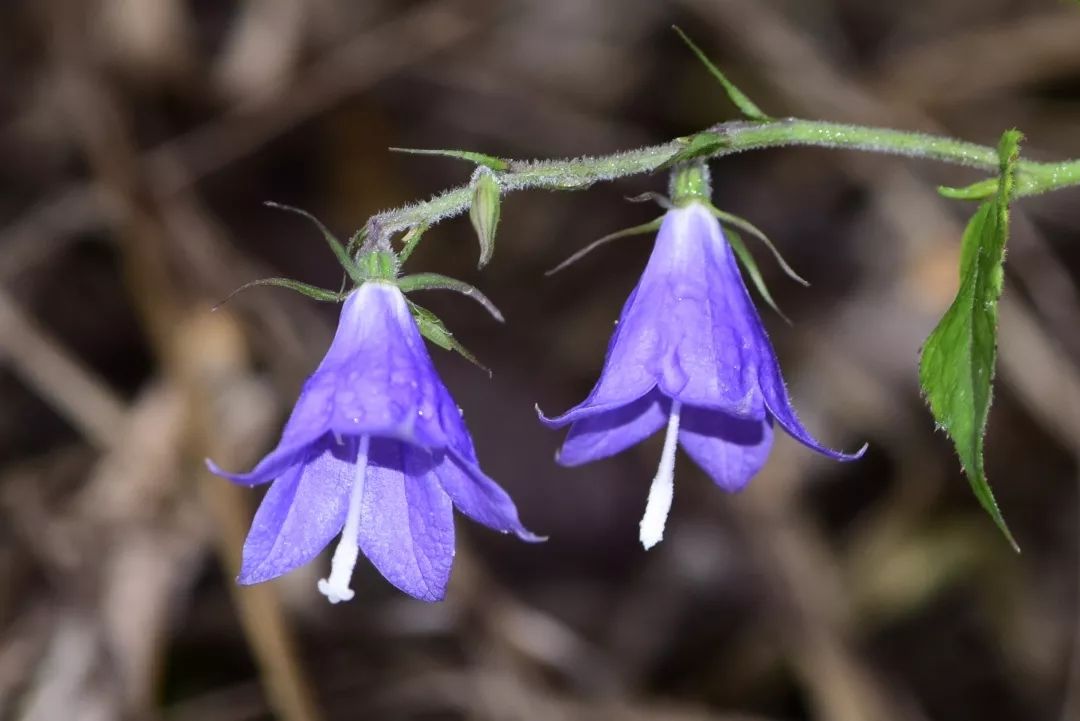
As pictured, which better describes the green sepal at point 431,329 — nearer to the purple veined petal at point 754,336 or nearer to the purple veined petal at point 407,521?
the purple veined petal at point 407,521

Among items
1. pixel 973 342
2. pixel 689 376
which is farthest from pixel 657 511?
pixel 973 342

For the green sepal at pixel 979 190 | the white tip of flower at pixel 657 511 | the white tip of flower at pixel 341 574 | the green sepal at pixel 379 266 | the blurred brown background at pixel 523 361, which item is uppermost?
the blurred brown background at pixel 523 361

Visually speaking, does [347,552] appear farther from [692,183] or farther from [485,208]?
[692,183]

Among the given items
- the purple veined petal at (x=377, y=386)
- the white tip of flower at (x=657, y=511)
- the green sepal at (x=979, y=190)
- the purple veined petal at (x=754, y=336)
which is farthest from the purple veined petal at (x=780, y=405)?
the purple veined petal at (x=377, y=386)

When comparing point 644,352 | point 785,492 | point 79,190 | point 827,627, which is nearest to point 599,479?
point 785,492

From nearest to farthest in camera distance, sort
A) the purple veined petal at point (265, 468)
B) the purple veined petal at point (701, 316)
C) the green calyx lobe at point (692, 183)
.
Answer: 1. the purple veined petal at point (265, 468)
2. the purple veined petal at point (701, 316)
3. the green calyx lobe at point (692, 183)

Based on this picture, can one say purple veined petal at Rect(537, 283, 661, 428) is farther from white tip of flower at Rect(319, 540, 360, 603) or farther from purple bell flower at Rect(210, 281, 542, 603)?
white tip of flower at Rect(319, 540, 360, 603)

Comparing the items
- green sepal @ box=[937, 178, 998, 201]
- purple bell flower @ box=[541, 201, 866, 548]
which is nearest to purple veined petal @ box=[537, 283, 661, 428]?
purple bell flower @ box=[541, 201, 866, 548]

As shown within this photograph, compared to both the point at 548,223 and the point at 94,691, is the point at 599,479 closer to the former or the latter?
the point at 548,223
